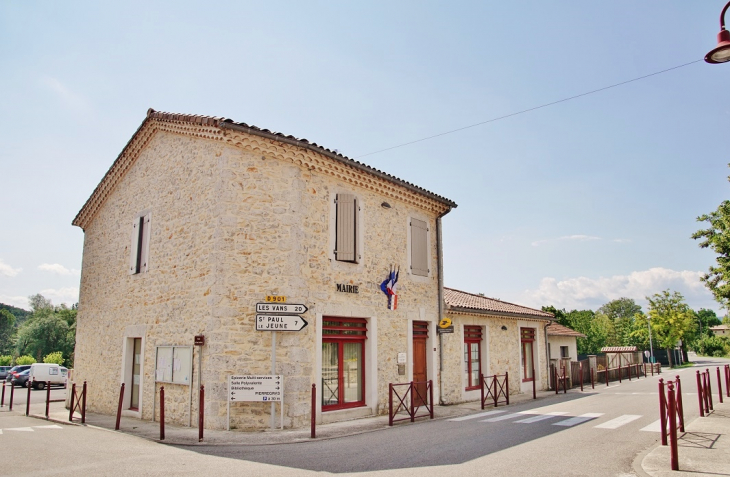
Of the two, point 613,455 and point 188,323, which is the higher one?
point 188,323

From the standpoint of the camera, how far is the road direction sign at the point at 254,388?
31.8ft

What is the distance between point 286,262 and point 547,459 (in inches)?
244

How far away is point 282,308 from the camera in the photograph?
1022 centimetres

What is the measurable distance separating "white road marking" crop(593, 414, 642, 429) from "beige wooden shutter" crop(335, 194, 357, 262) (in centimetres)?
650

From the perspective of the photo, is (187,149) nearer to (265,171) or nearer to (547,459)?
(265,171)

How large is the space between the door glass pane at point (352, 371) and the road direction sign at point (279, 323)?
Answer: 1952 mm

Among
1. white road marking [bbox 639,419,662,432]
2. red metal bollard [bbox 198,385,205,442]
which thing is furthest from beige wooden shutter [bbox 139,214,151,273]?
white road marking [bbox 639,419,662,432]

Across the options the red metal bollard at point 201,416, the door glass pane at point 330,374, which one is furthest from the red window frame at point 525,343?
the red metal bollard at point 201,416

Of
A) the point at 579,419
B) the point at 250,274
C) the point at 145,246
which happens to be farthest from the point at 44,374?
the point at 579,419

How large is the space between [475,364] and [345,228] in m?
7.45

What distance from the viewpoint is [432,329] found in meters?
14.3

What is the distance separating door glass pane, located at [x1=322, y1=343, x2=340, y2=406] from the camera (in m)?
11.2

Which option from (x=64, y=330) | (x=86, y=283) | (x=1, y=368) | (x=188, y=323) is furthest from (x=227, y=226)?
(x=64, y=330)

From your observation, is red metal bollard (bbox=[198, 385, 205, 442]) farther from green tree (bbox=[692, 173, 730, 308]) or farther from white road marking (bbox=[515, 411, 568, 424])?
green tree (bbox=[692, 173, 730, 308])
